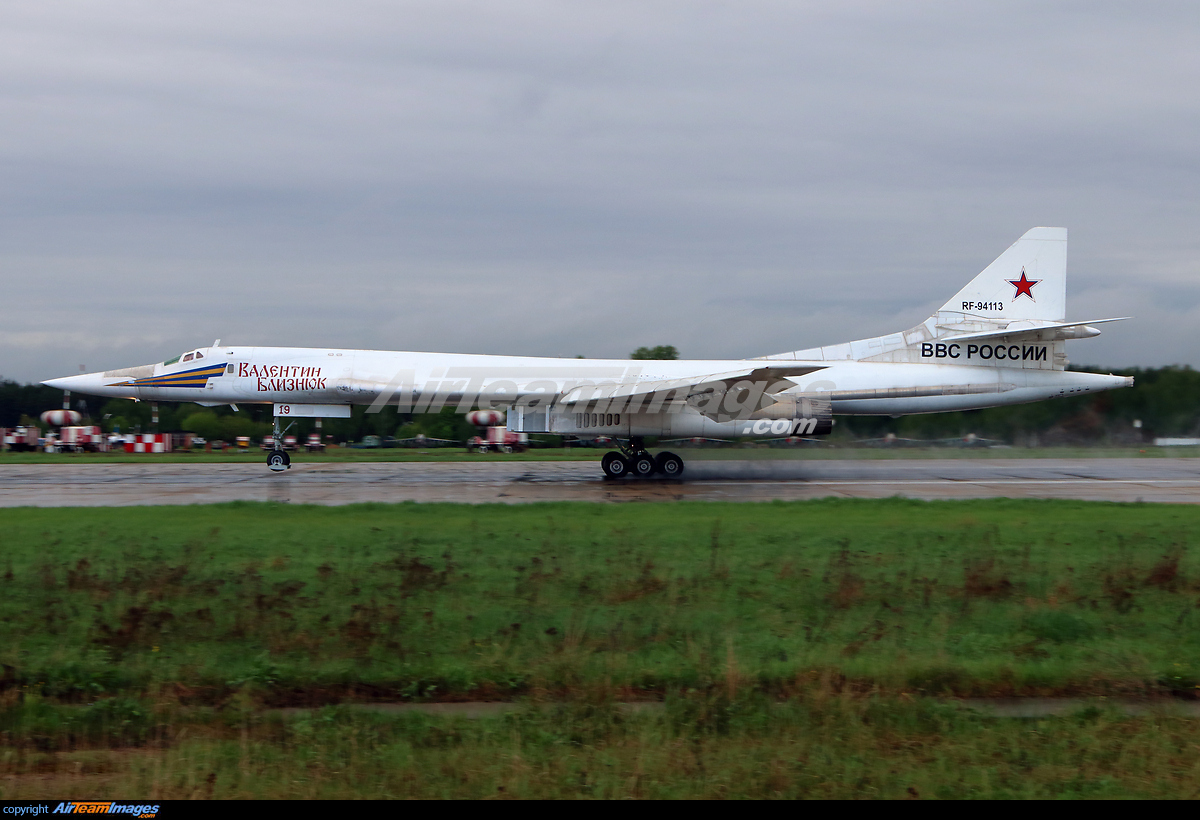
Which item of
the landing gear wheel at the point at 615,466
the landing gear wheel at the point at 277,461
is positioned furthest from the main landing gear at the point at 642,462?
the landing gear wheel at the point at 277,461

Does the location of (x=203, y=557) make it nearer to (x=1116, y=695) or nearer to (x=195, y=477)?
(x=1116, y=695)

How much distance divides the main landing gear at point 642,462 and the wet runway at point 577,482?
0.57 metres

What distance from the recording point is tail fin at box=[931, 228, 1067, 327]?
22.2 m

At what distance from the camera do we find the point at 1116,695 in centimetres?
545

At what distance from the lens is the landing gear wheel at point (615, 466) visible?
20219 mm

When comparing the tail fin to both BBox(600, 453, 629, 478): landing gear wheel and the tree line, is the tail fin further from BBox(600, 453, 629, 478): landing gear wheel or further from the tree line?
BBox(600, 453, 629, 478): landing gear wheel

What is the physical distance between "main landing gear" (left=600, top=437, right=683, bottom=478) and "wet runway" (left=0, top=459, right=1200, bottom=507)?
57 centimetres

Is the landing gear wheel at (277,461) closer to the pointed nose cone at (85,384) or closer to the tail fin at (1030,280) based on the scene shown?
the pointed nose cone at (85,384)

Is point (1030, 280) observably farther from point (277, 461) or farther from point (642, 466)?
point (277, 461)

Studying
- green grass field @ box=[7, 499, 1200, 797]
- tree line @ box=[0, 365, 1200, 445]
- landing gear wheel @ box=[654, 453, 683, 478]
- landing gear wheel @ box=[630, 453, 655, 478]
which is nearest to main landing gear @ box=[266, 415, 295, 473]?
tree line @ box=[0, 365, 1200, 445]

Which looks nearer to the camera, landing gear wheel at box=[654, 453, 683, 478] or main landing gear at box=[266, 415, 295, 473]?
landing gear wheel at box=[654, 453, 683, 478]

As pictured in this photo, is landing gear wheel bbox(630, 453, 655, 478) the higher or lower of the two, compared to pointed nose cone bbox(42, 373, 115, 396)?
lower
